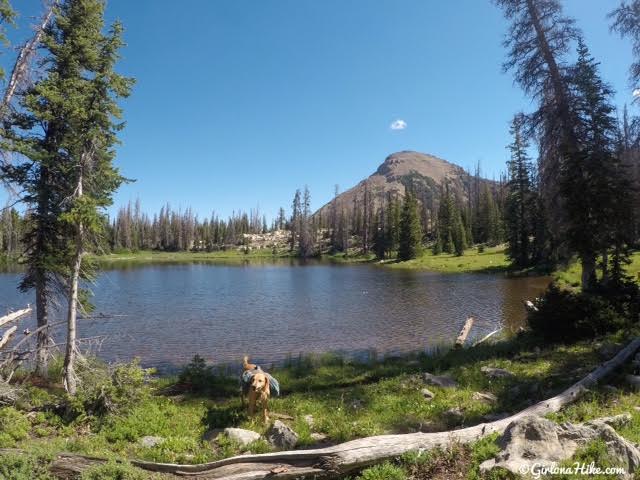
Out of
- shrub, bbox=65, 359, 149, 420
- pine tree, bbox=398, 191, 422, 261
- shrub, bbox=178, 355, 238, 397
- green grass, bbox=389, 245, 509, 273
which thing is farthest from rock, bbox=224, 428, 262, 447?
pine tree, bbox=398, 191, 422, 261

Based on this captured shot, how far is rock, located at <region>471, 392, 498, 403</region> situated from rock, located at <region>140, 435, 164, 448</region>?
730cm

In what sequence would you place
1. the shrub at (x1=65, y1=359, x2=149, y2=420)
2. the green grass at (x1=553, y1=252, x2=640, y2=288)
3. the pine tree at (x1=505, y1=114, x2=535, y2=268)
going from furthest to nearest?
the pine tree at (x1=505, y1=114, x2=535, y2=268) < the green grass at (x1=553, y1=252, x2=640, y2=288) < the shrub at (x1=65, y1=359, x2=149, y2=420)

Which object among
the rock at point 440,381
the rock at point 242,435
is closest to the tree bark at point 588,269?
the rock at point 440,381

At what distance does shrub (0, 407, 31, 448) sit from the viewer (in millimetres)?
7998

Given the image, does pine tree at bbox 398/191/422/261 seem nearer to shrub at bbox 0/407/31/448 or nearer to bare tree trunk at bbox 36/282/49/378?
bare tree trunk at bbox 36/282/49/378

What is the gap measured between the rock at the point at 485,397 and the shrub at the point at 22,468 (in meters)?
8.73

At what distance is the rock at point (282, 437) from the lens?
7.64 m

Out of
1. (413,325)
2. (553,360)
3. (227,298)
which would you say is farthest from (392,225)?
(553,360)

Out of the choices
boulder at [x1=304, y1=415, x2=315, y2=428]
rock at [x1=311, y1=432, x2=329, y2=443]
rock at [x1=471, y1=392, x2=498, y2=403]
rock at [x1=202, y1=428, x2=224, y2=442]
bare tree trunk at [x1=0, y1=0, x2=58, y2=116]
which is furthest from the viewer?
bare tree trunk at [x1=0, y1=0, x2=58, y2=116]

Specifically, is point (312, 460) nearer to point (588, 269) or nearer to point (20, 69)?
point (20, 69)

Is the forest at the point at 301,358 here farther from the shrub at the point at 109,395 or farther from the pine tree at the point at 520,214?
the pine tree at the point at 520,214

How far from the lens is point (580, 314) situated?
13477mm

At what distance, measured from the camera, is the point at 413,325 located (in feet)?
76.8

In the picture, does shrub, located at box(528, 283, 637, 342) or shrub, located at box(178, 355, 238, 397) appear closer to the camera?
shrub, located at box(178, 355, 238, 397)
